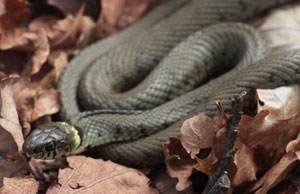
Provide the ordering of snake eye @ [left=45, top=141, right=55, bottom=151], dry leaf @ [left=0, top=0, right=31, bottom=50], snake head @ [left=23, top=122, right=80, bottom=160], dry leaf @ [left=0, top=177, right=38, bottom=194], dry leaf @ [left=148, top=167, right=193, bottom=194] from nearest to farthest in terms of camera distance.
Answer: dry leaf @ [left=0, top=177, right=38, bottom=194], dry leaf @ [left=148, top=167, right=193, bottom=194], snake head @ [left=23, top=122, right=80, bottom=160], snake eye @ [left=45, top=141, right=55, bottom=151], dry leaf @ [left=0, top=0, right=31, bottom=50]

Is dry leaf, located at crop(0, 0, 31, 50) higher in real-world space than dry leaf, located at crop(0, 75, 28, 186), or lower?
higher

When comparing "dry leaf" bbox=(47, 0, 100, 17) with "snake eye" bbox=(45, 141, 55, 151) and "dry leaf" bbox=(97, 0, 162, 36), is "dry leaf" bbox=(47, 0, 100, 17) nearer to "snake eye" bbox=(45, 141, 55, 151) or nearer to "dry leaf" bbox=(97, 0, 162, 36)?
"dry leaf" bbox=(97, 0, 162, 36)

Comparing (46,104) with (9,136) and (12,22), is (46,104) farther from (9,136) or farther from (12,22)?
(12,22)

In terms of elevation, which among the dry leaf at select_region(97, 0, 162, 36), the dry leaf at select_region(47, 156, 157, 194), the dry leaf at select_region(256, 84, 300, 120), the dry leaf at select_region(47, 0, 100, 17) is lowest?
the dry leaf at select_region(47, 156, 157, 194)

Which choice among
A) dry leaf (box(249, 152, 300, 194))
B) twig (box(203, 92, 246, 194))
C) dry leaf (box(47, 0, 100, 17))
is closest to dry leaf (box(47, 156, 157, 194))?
twig (box(203, 92, 246, 194))

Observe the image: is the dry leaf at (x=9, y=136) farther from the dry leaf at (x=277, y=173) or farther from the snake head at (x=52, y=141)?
the dry leaf at (x=277, y=173)

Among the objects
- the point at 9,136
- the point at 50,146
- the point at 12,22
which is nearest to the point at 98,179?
the point at 50,146

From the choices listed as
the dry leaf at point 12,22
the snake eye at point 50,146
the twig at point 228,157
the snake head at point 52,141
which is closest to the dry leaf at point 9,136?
the snake head at point 52,141

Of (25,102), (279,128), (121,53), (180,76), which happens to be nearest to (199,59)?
(180,76)
